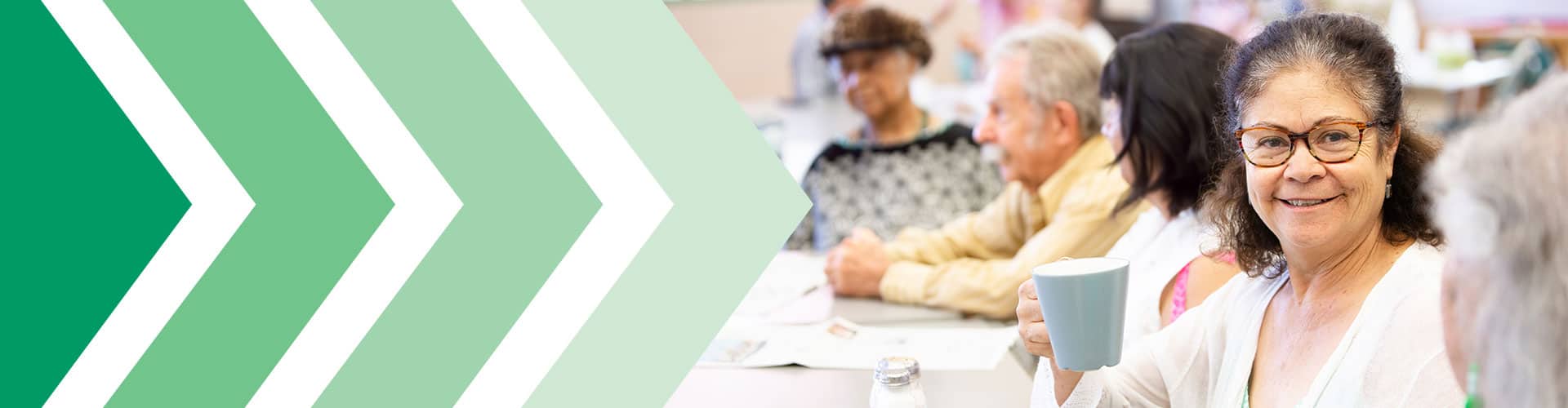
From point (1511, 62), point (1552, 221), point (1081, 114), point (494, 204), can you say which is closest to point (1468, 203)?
point (1552, 221)

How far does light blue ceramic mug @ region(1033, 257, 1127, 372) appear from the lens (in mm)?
1183

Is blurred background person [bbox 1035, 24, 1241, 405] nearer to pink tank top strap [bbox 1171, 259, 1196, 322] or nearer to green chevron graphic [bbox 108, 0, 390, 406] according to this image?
pink tank top strap [bbox 1171, 259, 1196, 322]

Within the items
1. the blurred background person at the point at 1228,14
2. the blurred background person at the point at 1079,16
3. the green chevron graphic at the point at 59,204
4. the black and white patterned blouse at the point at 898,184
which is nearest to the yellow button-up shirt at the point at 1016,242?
the black and white patterned blouse at the point at 898,184

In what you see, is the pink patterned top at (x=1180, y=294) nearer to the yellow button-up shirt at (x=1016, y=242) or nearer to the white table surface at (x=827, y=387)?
the white table surface at (x=827, y=387)

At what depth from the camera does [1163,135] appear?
183 centimetres

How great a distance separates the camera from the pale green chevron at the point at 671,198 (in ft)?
6.70

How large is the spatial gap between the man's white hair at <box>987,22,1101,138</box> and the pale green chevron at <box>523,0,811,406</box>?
2.11ft

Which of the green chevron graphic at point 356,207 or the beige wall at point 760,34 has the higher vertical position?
the beige wall at point 760,34

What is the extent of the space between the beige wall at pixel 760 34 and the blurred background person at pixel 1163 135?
19.3 ft

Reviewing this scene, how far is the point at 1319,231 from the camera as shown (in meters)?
1.23

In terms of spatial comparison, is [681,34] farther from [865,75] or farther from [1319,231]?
[1319,231]

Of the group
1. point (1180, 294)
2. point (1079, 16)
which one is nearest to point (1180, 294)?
point (1180, 294)

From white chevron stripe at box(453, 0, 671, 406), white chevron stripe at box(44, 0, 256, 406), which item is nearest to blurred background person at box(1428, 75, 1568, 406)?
white chevron stripe at box(453, 0, 671, 406)

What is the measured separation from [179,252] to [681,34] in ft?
4.04
